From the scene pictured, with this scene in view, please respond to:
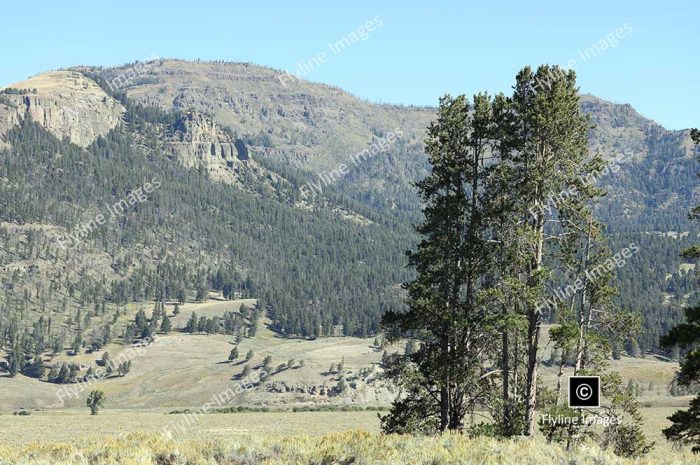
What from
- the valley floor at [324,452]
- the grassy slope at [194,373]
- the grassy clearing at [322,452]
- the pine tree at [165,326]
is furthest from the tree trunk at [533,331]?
the pine tree at [165,326]

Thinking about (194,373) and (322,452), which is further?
(194,373)

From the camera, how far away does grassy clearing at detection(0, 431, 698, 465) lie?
54.0 ft

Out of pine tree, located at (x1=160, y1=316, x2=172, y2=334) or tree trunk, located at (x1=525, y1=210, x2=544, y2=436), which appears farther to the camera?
pine tree, located at (x1=160, y1=316, x2=172, y2=334)

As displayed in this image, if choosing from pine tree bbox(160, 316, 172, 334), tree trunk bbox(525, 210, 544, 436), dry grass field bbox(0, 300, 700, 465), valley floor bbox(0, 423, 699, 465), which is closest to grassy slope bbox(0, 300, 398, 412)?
dry grass field bbox(0, 300, 700, 465)

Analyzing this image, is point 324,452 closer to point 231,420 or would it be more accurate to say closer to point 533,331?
point 533,331

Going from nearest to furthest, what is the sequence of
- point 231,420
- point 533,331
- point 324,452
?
point 324,452 < point 533,331 < point 231,420

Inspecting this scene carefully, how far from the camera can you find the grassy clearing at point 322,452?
16453 mm

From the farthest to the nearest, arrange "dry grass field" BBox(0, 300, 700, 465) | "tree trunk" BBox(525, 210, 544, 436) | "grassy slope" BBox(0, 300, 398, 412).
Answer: "grassy slope" BBox(0, 300, 398, 412) → "tree trunk" BBox(525, 210, 544, 436) → "dry grass field" BBox(0, 300, 700, 465)

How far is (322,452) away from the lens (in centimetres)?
1766

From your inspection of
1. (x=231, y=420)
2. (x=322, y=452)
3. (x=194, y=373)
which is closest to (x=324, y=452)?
(x=322, y=452)

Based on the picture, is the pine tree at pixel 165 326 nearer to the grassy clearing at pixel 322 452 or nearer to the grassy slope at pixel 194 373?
the grassy slope at pixel 194 373

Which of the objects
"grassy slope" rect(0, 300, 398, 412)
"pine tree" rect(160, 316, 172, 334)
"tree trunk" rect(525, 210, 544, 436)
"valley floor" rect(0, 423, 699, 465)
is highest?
"tree trunk" rect(525, 210, 544, 436)

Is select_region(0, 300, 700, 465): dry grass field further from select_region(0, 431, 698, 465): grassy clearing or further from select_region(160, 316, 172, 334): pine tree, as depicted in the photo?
select_region(160, 316, 172, 334): pine tree

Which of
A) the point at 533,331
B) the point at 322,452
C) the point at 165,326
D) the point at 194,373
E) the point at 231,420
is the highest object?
the point at 533,331
